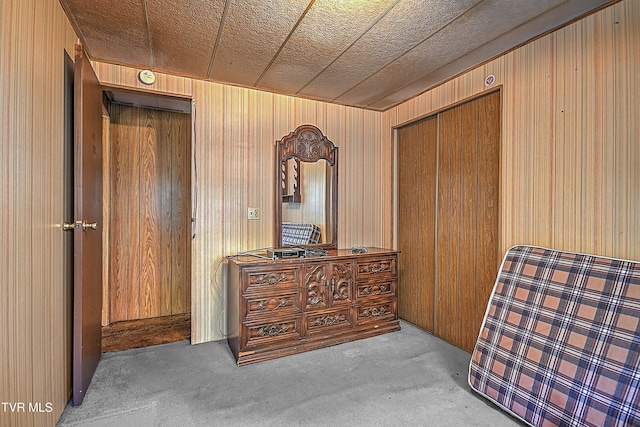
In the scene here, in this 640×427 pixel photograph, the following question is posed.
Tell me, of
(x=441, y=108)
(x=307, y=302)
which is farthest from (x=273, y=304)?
(x=441, y=108)

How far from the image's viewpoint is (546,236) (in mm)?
2070

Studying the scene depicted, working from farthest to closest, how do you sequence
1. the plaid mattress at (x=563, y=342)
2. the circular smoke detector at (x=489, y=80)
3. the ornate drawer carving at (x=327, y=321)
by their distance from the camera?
the ornate drawer carving at (x=327, y=321) < the circular smoke detector at (x=489, y=80) < the plaid mattress at (x=563, y=342)

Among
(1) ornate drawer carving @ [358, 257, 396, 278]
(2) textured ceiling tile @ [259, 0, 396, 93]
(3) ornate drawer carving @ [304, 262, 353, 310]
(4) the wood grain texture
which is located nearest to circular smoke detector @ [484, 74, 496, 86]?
(4) the wood grain texture

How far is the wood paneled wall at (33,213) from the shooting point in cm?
120

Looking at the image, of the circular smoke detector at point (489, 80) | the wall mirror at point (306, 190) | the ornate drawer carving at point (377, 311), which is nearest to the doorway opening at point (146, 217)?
the wall mirror at point (306, 190)

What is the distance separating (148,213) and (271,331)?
2028 mm

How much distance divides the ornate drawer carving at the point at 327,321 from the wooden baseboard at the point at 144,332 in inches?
47.9

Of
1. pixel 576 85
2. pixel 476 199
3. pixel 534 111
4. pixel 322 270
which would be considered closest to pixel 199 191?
pixel 322 270

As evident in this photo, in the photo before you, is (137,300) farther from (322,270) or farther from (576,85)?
(576,85)

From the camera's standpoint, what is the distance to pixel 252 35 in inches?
82.5

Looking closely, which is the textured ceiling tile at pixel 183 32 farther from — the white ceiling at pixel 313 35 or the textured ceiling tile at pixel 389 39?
the textured ceiling tile at pixel 389 39

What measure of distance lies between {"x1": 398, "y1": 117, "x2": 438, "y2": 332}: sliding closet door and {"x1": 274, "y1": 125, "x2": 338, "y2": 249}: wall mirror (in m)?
0.77

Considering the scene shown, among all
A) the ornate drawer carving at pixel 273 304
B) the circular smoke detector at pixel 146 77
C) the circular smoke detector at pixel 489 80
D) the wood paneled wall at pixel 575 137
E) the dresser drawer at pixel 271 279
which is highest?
the circular smoke detector at pixel 146 77

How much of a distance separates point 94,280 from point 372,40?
257 cm
